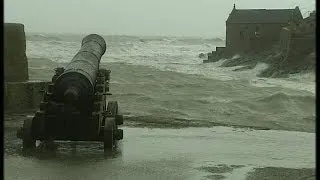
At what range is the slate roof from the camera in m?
52.7

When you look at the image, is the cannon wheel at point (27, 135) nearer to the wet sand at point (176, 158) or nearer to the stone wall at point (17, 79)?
the wet sand at point (176, 158)

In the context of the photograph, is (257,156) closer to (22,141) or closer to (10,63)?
(22,141)

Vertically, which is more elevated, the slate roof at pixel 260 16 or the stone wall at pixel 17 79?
the slate roof at pixel 260 16

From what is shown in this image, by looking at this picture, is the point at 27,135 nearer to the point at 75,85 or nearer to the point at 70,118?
the point at 70,118

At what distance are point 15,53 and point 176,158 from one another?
5994 mm

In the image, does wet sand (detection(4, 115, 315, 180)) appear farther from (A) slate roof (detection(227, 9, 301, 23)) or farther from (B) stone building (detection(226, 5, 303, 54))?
(A) slate roof (detection(227, 9, 301, 23))

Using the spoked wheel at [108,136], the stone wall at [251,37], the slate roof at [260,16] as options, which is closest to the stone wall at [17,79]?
the spoked wheel at [108,136]

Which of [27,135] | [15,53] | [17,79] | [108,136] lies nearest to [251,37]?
[15,53]

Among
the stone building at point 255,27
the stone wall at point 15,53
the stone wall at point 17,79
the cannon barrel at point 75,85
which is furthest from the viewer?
the stone building at point 255,27

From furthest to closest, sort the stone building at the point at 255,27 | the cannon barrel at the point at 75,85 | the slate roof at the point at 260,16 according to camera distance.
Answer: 1. the slate roof at the point at 260,16
2. the stone building at the point at 255,27
3. the cannon barrel at the point at 75,85

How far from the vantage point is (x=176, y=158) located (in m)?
7.02

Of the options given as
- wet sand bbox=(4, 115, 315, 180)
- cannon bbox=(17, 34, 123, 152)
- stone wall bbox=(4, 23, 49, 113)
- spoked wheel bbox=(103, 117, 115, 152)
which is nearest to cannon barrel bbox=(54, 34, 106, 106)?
cannon bbox=(17, 34, 123, 152)

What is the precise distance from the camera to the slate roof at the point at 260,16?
5270 cm

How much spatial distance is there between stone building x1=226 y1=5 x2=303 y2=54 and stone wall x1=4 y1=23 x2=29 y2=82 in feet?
138
